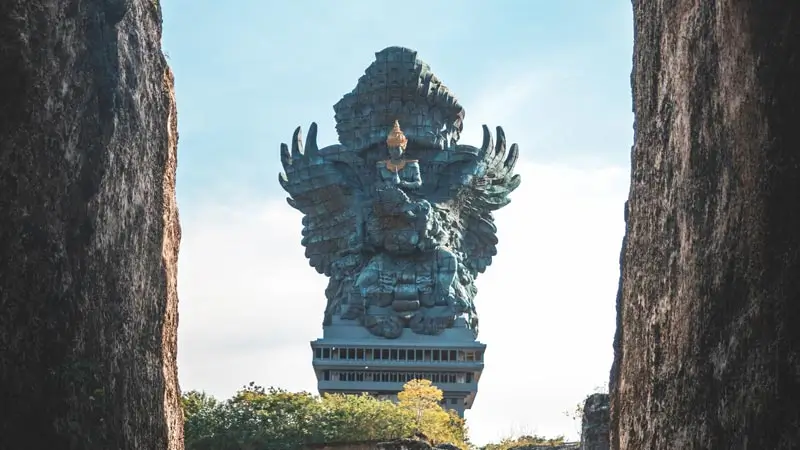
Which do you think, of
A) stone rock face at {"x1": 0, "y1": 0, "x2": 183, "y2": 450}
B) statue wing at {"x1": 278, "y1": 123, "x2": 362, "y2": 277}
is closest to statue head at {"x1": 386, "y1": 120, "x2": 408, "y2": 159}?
statue wing at {"x1": 278, "y1": 123, "x2": 362, "y2": 277}

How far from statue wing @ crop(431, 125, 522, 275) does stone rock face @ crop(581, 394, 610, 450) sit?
59.5 m

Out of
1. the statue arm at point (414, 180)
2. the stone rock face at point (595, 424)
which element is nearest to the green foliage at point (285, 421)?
the stone rock face at point (595, 424)

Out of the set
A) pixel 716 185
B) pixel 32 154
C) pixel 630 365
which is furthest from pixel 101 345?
pixel 716 185

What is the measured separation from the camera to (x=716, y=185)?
11188mm

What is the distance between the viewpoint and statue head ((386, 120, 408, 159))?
78.8m

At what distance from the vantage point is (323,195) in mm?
81312

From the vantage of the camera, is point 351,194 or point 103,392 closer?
point 103,392

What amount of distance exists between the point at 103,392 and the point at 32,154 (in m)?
2.51

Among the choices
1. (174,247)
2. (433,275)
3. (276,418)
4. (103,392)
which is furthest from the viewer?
(433,275)

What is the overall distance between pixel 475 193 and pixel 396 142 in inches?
246

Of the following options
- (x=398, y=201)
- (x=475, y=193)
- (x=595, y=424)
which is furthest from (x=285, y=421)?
Answer: (x=475, y=193)

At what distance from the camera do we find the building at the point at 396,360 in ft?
259

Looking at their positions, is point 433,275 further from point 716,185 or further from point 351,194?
point 716,185

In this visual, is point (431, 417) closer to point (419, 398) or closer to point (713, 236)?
point (419, 398)
